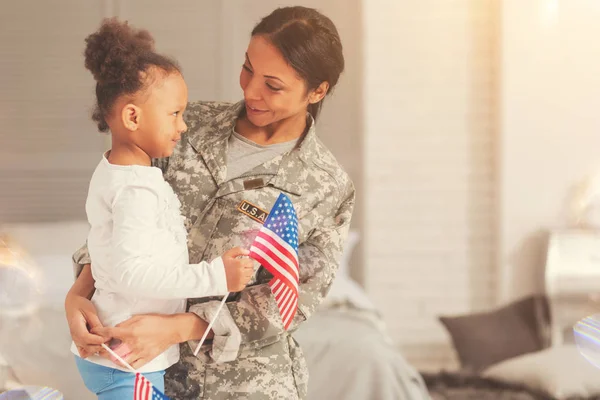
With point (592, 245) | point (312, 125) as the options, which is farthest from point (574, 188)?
point (312, 125)

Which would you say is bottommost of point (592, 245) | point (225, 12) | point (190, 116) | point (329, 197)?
point (592, 245)

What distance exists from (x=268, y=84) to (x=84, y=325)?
34cm

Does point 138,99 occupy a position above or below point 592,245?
above

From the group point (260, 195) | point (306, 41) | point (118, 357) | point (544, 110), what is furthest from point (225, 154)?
point (544, 110)

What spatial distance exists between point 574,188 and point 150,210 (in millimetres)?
2650

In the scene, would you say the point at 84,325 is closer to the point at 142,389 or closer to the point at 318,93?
the point at 142,389

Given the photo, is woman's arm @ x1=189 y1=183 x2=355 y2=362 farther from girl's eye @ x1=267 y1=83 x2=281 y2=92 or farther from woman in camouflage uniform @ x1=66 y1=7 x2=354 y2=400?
girl's eye @ x1=267 y1=83 x2=281 y2=92

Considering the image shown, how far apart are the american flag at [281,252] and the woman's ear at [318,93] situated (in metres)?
0.14

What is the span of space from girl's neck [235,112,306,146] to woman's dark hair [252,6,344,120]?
0.20ft

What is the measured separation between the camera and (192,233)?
90cm

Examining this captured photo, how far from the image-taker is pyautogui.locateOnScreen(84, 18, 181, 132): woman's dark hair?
80 cm

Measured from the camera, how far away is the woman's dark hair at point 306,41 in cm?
86

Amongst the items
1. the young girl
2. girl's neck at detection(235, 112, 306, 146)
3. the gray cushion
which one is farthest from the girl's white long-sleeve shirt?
the gray cushion

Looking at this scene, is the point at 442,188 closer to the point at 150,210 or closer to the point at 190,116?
the point at 190,116
